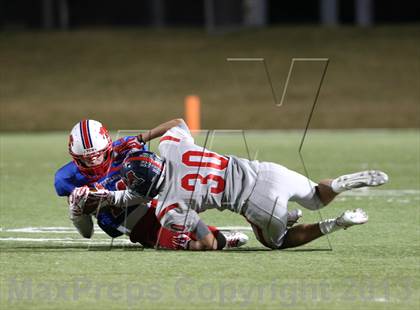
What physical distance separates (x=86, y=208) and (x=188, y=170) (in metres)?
0.76

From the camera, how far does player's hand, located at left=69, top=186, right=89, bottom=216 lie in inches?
301

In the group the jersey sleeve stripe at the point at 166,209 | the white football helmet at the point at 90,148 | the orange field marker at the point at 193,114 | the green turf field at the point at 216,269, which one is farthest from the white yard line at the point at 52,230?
the orange field marker at the point at 193,114

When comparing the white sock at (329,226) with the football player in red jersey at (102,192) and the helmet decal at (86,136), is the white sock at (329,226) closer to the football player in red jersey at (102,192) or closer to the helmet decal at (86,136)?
the football player in red jersey at (102,192)

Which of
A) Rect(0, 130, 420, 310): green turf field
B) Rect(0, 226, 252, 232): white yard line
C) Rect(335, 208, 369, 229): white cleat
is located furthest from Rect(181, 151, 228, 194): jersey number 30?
Rect(0, 226, 252, 232): white yard line

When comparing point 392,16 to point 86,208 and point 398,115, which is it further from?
point 86,208

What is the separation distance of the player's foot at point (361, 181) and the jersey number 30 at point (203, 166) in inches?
29.9

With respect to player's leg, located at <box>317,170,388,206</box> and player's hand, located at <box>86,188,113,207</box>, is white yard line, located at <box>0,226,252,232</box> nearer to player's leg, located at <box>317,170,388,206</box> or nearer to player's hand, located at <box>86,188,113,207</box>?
player's hand, located at <box>86,188,113,207</box>

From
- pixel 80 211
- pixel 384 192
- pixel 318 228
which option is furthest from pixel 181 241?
pixel 384 192

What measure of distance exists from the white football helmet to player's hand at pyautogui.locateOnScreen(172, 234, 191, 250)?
72 cm

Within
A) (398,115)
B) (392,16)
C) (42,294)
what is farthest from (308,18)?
(42,294)

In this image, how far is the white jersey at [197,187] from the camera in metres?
7.62

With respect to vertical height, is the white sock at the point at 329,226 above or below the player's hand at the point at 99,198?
below

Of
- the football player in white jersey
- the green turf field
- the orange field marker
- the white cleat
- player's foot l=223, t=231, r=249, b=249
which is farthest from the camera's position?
the orange field marker

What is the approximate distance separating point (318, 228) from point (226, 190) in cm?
68
